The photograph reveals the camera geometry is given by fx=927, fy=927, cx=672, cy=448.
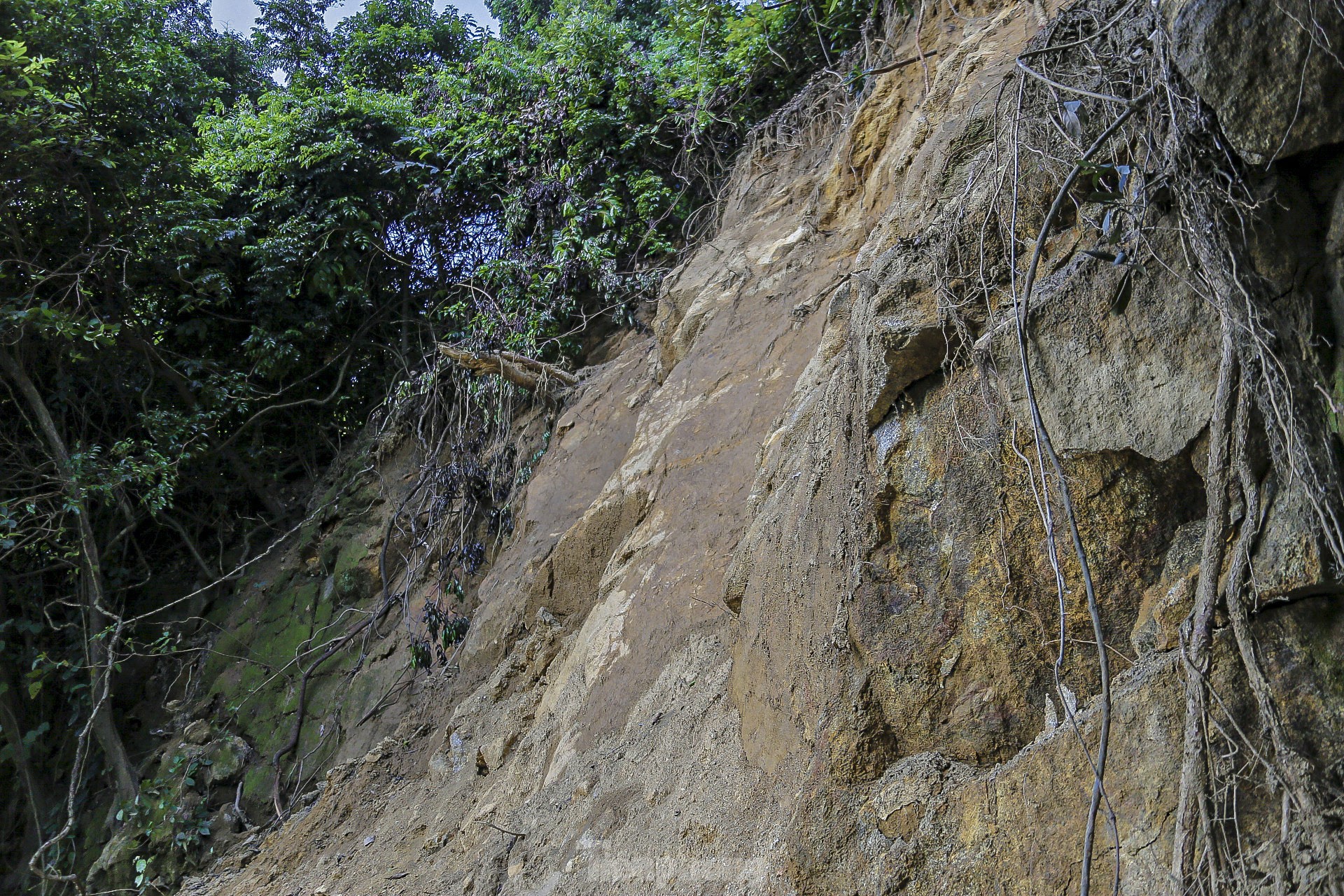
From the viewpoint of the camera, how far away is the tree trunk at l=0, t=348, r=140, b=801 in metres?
7.19

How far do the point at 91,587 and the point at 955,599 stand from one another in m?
7.74

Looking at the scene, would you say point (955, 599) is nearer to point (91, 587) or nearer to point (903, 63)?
point (903, 63)

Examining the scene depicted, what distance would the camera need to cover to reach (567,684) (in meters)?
4.30

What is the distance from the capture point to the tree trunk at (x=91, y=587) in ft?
23.6

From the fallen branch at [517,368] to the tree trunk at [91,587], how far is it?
10.7ft

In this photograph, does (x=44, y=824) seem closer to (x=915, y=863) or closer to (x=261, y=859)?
(x=261, y=859)

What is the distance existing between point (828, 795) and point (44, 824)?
8.01 meters

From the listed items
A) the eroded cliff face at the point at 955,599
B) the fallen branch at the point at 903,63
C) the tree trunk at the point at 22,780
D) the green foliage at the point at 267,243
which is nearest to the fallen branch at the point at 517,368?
the green foliage at the point at 267,243

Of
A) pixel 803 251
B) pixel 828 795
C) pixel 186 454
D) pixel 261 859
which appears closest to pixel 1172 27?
pixel 828 795

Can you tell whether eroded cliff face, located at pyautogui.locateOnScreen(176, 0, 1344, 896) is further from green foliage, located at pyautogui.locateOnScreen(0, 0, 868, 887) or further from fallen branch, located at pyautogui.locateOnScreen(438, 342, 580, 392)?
fallen branch, located at pyautogui.locateOnScreen(438, 342, 580, 392)

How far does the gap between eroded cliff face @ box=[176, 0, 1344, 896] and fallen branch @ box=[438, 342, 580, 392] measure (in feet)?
9.88

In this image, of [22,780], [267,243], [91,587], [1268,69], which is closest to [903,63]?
[1268,69]

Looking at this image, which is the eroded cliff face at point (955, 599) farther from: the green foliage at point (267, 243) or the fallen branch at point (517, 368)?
the fallen branch at point (517, 368)

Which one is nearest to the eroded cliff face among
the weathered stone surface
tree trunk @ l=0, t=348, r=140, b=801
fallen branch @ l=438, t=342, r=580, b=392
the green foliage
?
the weathered stone surface
